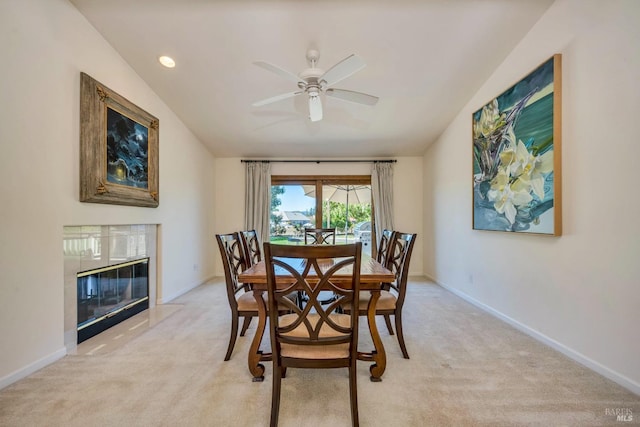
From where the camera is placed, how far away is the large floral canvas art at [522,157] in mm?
2334

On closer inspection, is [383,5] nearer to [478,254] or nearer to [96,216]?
[478,254]

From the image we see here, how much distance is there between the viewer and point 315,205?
18.2 feet

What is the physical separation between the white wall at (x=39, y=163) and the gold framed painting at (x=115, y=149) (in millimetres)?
Answer: 79

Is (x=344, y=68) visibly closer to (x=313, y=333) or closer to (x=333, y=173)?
(x=313, y=333)

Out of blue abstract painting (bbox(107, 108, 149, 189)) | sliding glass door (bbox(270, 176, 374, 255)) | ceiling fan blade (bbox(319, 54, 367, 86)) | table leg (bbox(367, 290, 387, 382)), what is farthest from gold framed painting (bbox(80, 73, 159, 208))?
table leg (bbox(367, 290, 387, 382))

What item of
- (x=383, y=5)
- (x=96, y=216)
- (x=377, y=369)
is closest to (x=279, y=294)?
(x=377, y=369)

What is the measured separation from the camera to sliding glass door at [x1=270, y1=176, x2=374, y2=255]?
554 centimetres

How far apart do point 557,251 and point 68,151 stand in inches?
164

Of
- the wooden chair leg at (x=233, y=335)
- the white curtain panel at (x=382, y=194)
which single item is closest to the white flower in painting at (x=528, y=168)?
the white curtain panel at (x=382, y=194)

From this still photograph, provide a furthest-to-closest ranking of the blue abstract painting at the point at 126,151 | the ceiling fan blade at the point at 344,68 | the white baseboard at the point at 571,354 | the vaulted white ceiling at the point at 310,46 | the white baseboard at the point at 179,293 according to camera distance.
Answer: the white baseboard at the point at 179,293 < the blue abstract painting at the point at 126,151 < the vaulted white ceiling at the point at 310,46 < the ceiling fan blade at the point at 344,68 < the white baseboard at the point at 571,354

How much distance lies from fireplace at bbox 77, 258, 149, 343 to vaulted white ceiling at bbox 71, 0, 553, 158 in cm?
221

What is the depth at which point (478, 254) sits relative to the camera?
3.57 m

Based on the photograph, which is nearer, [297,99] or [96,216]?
[96,216]

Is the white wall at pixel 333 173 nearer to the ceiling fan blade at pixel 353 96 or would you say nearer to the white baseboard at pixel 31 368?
the ceiling fan blade at pixel 353 96
